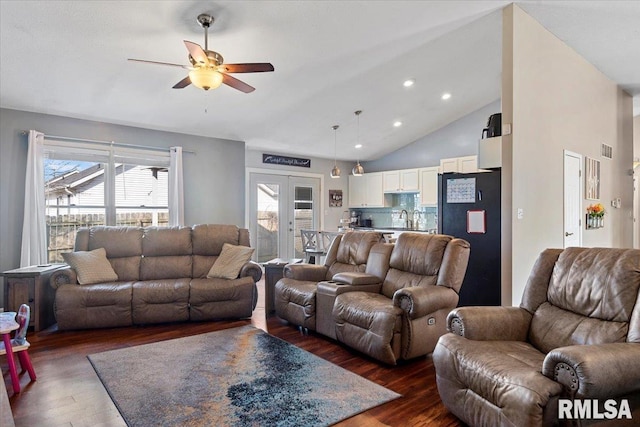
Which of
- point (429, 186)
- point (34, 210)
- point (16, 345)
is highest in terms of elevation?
Answer: point (429, 186)

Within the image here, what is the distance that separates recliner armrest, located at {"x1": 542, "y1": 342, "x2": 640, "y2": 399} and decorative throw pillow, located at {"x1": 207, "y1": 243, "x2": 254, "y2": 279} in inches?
135

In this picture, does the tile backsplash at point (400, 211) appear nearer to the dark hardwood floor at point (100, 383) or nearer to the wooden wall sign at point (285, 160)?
the wooden wall sign at point (285, 160)

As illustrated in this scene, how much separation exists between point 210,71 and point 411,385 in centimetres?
284

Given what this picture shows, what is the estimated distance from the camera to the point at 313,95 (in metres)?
5.35

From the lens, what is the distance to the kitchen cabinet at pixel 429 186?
7477mm

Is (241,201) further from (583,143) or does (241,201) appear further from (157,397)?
(583,143)

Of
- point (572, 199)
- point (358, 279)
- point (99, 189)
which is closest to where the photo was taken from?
point (358, 279)

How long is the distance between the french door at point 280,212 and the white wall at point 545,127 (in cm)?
493

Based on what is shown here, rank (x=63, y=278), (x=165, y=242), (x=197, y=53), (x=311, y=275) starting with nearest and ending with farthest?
1. (x=197, y=53)
2. (x=63, y=278)
3. (x=311, y=275)
4. (x=165, y=242)

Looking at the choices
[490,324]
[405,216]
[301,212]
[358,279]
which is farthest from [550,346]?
[301,212]

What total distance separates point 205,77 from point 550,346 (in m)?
3.04

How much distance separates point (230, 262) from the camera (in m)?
4.48

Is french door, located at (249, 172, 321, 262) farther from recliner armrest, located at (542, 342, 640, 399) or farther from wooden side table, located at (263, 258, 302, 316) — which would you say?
recliner armrest, located at (542, 342, 640, 399)

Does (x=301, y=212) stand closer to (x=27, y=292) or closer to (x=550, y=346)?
(x=27, y=292)
